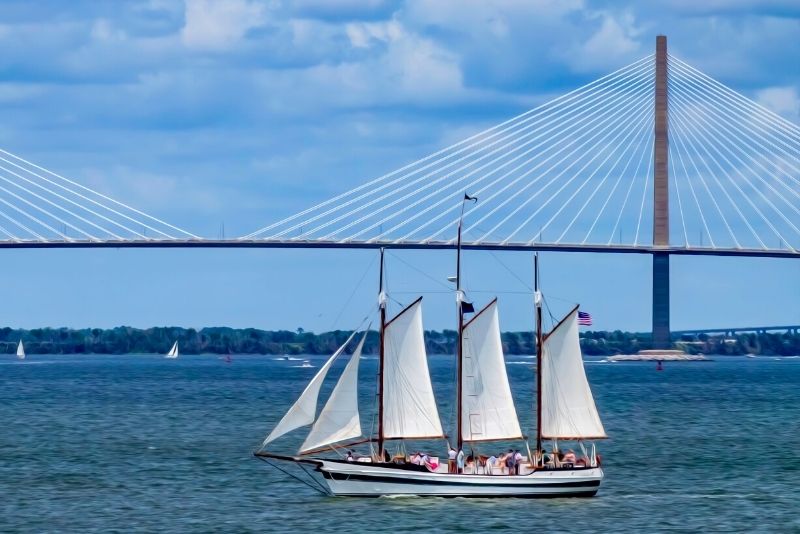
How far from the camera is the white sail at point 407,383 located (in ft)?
112

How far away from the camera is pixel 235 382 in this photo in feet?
331

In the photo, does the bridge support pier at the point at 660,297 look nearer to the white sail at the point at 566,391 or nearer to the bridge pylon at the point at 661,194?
the bridge pylon at the point at 661,194

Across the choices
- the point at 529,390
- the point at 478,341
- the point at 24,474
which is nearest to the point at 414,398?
the point at 478,341

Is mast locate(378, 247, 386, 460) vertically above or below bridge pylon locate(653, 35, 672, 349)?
below

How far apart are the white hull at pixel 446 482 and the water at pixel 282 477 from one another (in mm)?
237

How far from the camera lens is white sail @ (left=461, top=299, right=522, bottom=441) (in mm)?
34719

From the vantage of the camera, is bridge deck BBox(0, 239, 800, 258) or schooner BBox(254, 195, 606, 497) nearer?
schooner BBox(254, 195, 606, 497)

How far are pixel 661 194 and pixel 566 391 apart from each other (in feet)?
231

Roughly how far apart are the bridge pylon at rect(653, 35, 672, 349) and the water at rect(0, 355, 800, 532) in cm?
3223

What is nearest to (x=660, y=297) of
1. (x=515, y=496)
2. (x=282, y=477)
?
(x=282, y=477)

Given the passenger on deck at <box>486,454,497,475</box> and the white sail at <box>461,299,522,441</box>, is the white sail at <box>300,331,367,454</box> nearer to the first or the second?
the passenger on deck at <box>486,454,497,475</box>

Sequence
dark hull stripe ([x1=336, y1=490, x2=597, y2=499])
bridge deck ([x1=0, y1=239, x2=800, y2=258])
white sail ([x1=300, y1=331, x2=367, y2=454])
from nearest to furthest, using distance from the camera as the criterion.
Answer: white sail ([x1=300, y1=331, x2=367, y2=454]), dark hull stripe ([x1=336, y1=490, x2=597, y2=499]), bridge deck ([x1=0, y1=239, x2=800, y2=258])

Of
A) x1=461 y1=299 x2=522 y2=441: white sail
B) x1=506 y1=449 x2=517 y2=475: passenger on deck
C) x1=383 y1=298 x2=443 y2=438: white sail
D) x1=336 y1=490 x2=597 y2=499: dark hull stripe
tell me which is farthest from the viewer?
x1=461 y1=299 x2=522 y2=441: white sail

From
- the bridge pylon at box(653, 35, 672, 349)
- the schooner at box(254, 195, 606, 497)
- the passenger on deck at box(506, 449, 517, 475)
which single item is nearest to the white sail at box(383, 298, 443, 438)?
the schooner at box(254, 195, 606, 497)
